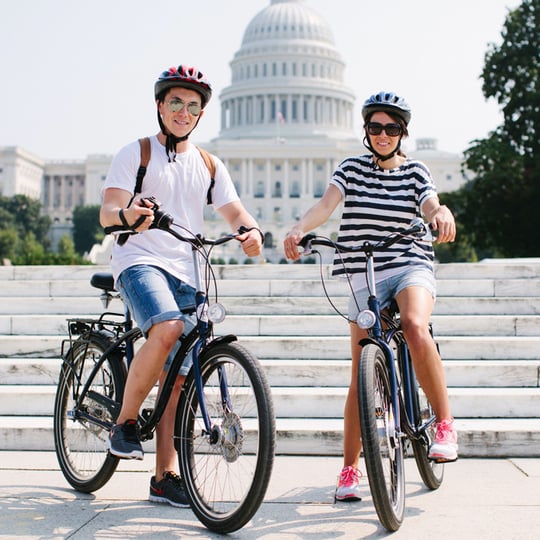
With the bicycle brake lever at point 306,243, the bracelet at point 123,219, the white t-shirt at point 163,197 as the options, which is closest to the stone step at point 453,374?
the white t-shirt at point 163,197

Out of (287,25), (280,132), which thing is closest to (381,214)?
(280,132)

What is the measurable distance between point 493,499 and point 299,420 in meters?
1.76

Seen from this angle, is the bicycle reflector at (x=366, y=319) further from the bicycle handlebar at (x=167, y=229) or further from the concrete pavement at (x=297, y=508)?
the concrete pavement at (x=297, y=508)

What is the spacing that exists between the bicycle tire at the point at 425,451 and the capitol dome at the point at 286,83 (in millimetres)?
107613

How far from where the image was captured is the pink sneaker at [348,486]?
14.4ft

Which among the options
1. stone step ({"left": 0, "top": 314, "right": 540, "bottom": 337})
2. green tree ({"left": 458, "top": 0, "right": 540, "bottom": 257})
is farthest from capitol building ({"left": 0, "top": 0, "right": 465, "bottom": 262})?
stone step ({"left": 0, "top": 314, "right": 540, "bottom": 337})

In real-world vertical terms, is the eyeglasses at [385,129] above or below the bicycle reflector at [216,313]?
above

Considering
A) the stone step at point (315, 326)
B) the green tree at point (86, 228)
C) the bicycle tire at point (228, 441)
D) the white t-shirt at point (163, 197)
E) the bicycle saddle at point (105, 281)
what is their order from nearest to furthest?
the bicycle tire at point (228, 441), the white t-shirt at point (163, 197), the bicycle saddle at point (105, 281), the stone step at point (315, 326), the green tree at point (86, 228)

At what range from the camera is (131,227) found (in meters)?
3.95

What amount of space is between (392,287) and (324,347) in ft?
8.74

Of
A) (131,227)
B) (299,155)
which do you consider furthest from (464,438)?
(299,155)

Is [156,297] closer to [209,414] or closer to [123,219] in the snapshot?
[123,219]

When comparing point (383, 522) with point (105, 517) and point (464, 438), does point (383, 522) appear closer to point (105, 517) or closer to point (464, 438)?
point (105, 517)

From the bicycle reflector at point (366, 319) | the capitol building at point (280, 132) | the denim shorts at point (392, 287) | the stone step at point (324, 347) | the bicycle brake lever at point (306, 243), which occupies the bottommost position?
the stone step at point (324, 347)
